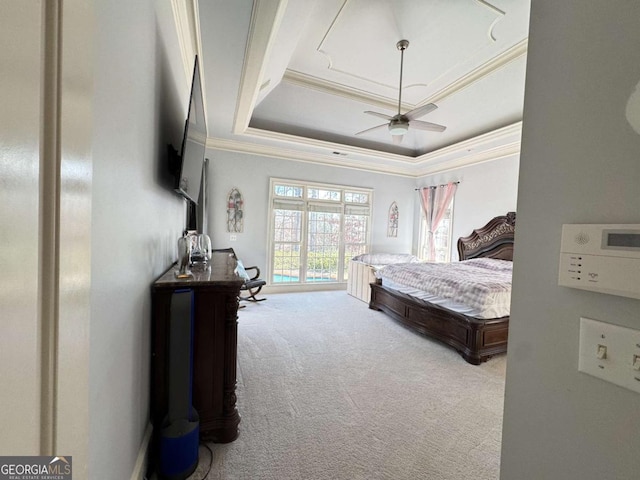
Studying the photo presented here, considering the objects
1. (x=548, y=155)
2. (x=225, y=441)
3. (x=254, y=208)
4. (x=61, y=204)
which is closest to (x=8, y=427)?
(x=61, y=204)

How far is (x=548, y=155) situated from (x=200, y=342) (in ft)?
5.83

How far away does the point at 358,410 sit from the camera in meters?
1.99

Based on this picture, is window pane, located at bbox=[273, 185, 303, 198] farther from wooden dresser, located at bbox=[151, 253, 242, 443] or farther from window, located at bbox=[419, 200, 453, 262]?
wooden dresser, located at bbox=[151, 253, 242, 443]

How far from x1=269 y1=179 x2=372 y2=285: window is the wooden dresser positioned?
147 inches

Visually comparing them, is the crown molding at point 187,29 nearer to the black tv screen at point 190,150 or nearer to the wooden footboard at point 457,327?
the black tv screen at point 190,150

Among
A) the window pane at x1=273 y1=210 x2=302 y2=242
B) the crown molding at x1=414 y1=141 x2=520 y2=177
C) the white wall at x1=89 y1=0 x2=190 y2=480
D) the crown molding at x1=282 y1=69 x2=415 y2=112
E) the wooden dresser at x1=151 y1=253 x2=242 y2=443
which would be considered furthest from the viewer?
the window pane at x1=273 y1=210 x2=302 y2=242

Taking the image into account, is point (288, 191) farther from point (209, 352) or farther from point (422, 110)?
point (209, 352)

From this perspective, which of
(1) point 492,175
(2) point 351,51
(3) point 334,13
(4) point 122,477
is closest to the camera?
(4) point 122,477

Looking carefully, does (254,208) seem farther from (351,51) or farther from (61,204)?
(61,204)

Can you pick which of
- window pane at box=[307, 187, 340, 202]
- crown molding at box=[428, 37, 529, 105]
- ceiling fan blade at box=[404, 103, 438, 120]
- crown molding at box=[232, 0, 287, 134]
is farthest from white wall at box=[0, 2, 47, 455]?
window pane at box=[307, 187, 340, 202]

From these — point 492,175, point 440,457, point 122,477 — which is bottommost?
point 440,457

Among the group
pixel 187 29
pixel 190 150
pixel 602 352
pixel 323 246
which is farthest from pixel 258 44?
pixel 323 246

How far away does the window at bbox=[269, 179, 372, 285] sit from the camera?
542 centimetres

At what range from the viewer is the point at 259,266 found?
17.4 ft
